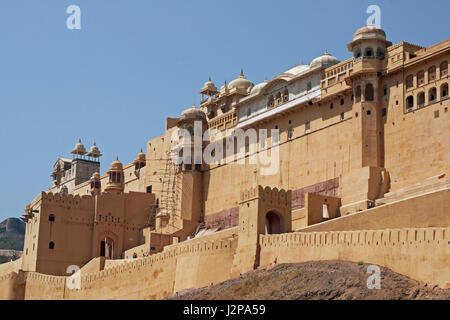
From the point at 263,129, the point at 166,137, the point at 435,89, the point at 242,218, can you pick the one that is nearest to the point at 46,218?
the point at 166,137

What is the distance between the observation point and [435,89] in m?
52.5

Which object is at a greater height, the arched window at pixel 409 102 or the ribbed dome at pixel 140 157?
the ribbed dome at pixel 140 157

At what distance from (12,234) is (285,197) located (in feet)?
276

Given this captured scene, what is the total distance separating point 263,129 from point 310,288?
902 inches

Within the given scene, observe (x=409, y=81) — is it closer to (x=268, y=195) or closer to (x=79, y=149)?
(x=268, y=195)

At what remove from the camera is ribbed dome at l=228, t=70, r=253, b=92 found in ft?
234

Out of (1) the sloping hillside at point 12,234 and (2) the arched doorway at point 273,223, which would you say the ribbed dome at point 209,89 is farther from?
(1) the sloping hillside at point 12,234

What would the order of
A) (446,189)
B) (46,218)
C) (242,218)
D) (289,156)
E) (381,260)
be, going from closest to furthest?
(381,260) < (446,189) < (242,218) < (289,156) < (46,218)

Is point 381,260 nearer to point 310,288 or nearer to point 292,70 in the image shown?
point 310,288

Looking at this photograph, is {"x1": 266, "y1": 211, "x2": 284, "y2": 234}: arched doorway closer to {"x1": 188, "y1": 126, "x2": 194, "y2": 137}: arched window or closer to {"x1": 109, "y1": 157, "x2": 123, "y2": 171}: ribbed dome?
{"x1": 188, "y1": 126, "x2": 194, "y2": 137}: arched window

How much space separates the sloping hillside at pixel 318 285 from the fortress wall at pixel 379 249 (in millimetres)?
385

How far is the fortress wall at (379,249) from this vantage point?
3947cm

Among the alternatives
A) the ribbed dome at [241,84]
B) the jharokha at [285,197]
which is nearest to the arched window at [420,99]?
the jharokha at [285,197]
